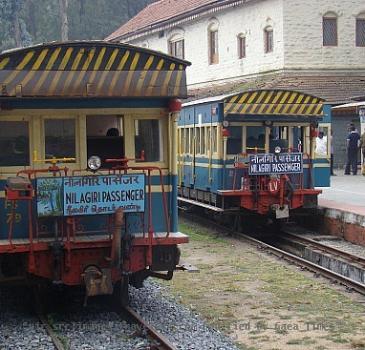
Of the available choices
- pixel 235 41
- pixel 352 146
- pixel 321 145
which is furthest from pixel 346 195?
pixel 235 41

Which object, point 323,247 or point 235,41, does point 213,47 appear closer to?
point 235,41

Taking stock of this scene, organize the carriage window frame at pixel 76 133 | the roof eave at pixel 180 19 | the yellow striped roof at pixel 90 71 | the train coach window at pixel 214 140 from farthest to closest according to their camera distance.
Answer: the roof eave at pixel 180 19 → the train coach window at pixel 214 140 → the carriage window frame at pixel 76 133 → the yellow striped roof at pixel 90 71

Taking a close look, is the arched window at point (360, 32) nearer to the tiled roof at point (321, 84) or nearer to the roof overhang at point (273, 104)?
the tiled roof at point (321, 84)

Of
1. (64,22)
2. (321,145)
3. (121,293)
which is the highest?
(64,22)

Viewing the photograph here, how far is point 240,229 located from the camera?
16.3 m

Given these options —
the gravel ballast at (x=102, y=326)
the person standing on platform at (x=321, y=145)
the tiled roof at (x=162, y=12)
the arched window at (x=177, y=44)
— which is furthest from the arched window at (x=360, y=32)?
the gravel ballast at (x=102, y=326)

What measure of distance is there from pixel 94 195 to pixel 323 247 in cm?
716

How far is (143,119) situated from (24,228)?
1739 millimetres

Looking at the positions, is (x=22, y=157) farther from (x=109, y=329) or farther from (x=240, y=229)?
(x=240, y=229)

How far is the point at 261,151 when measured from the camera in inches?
619

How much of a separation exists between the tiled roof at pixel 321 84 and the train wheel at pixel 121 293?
63.8ft

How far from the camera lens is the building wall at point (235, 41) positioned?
2977cm

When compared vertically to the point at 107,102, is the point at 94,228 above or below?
below

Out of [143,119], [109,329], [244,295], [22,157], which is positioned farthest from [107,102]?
[244,295]
